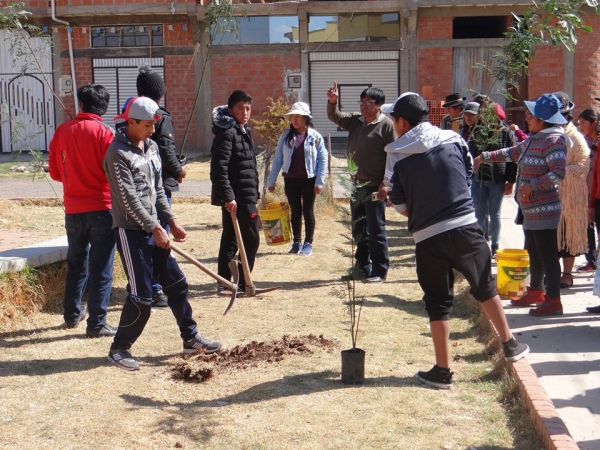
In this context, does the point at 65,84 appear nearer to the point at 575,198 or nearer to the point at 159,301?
the point at 159,301

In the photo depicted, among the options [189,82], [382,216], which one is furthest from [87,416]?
[189,82]

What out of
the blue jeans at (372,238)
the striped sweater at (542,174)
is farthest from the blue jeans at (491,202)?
the striped sweater at (542,174)

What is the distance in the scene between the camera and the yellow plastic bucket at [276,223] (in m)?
9.74

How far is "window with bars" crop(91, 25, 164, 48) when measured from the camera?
24516mm

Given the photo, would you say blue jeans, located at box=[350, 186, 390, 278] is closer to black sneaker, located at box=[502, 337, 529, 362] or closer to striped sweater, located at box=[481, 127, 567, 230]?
striped sweater, located at box=[481, 127, 567, 230]

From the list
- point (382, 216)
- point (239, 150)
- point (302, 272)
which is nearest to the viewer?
point (239, 150)

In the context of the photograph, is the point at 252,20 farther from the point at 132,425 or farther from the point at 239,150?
the point at 132,425

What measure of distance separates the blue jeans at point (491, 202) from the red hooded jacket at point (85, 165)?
4.58 metres

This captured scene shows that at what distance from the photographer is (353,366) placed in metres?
5.44

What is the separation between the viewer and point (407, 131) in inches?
211

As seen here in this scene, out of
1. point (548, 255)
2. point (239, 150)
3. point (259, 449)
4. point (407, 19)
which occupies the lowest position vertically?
point (259, 449)

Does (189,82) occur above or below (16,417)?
above

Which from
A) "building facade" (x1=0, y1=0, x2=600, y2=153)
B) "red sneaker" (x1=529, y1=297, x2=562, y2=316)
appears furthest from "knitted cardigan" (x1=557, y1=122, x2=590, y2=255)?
"building facade" (x1=0, y1=0, x2=600, y2=153)

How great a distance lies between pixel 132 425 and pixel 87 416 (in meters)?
0.32
